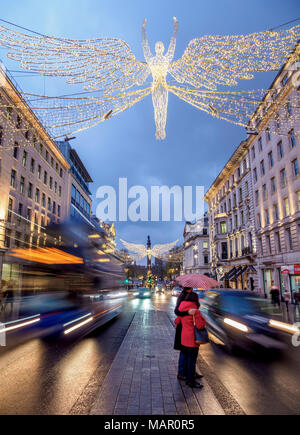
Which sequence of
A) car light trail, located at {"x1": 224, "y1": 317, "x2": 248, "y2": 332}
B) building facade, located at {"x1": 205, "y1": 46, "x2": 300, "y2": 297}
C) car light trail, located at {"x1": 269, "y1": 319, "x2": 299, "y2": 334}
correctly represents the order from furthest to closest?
building facade, located at {"x1": 205, "y1": 46, "x2": 300, "y2": 297}, car light trail, located at {"x1": 224, "y1": 317, "x2": 248, "y2": 332}, car light trail, located at {"x1": 269, "y1": 319, "x2": 299, "y2": 334}

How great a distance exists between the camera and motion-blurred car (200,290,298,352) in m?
11.1

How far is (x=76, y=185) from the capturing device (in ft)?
190

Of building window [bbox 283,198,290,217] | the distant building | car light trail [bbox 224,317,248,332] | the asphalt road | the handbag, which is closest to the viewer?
the asphalt road

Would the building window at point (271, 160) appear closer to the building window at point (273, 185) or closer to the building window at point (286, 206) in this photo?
the building window at point (273, 185)

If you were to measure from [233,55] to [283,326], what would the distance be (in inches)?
502

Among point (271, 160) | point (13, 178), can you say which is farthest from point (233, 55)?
point (13, 178)

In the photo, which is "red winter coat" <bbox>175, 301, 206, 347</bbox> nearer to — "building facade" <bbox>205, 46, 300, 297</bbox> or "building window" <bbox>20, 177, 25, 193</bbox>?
"building facade" <bbox>205, 46, 300, 297</bbox>

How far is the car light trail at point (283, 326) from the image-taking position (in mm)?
13670

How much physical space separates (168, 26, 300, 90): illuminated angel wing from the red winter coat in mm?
5425

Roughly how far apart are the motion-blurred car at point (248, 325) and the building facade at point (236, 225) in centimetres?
2310

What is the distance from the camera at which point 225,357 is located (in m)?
8.59

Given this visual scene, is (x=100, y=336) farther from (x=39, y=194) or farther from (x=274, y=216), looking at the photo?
(x=39, y=194)

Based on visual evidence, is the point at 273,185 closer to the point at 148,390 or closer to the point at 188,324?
the point at 188,324

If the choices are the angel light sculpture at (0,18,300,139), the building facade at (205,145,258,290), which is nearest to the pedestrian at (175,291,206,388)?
the angel light sculpture at (0,18,300,139)
